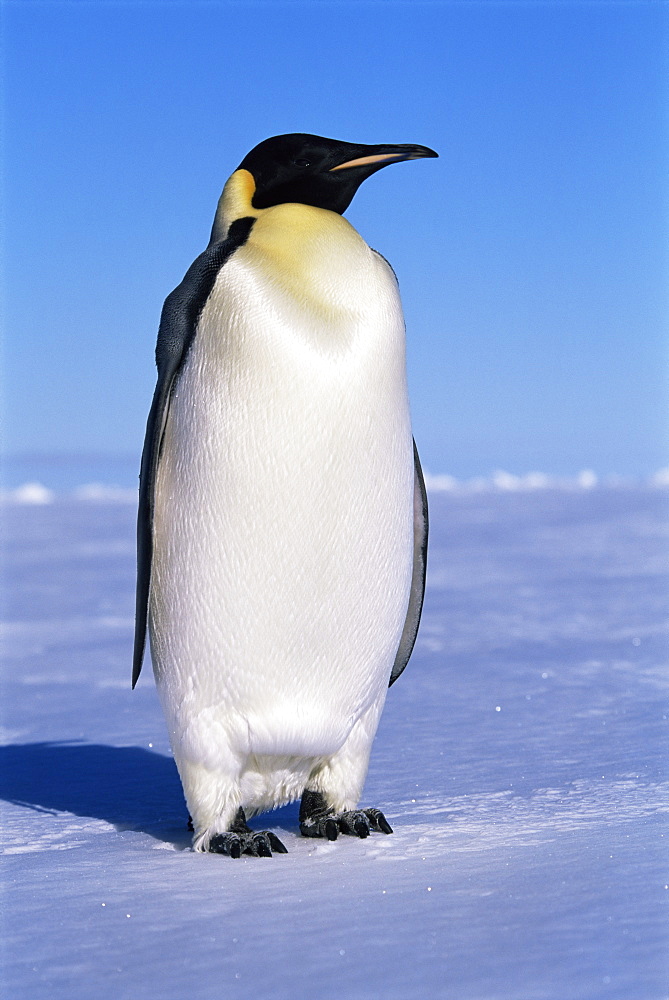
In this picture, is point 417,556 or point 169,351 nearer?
point 169,351

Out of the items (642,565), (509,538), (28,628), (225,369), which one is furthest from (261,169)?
(509,538)

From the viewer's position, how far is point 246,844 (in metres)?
2.15

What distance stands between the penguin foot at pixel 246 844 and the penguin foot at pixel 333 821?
126mm

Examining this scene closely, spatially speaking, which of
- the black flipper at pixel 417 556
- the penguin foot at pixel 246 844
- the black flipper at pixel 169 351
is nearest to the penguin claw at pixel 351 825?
the penguin foot at pixel 246 844

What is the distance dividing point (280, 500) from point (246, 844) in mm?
681

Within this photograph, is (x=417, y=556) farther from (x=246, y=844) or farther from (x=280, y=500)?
(x=246, y=844)

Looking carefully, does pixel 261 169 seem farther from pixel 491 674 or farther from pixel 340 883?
pixel 491 674

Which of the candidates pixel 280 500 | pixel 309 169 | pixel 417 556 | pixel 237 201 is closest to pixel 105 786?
pixel 417 556

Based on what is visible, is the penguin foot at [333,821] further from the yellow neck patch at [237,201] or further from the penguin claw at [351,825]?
the yellow neck patch at [237,201]

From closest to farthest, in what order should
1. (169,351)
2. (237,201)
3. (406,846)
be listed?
(406,846)
(169,351)
(237,201)

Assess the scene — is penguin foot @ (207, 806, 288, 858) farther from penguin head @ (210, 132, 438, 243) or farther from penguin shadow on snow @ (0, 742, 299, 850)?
penguin head @ (210, 132, 438, 243)

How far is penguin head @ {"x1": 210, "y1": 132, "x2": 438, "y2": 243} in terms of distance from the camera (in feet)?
7.55

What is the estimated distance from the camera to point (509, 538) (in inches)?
381

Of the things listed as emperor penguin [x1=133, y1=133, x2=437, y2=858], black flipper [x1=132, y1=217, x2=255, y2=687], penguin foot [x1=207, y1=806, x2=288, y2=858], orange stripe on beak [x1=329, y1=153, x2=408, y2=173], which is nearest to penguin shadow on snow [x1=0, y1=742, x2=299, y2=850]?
penguin foot [x1=207, y1=806, x2=288, y2=858]
